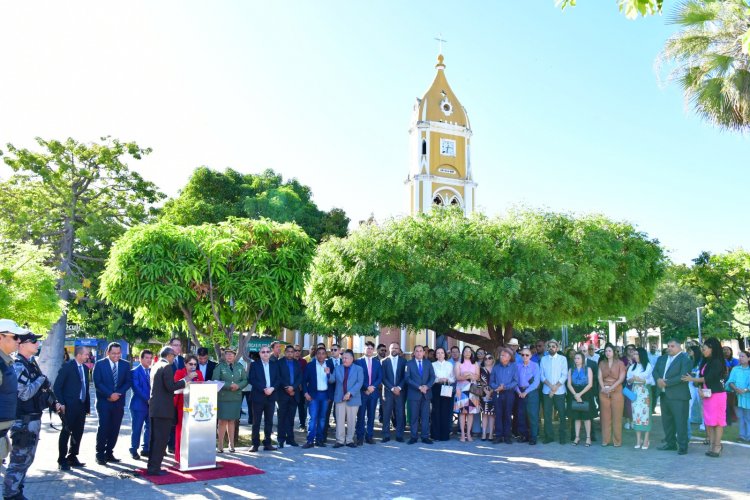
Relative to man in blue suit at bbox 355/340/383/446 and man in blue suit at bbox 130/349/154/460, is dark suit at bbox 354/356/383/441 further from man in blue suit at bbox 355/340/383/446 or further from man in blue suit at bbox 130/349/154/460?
man in blue suit at bbox 130/349/154/460

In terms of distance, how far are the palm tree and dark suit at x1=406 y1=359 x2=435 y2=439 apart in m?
8.09

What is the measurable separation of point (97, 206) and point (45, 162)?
252 cm

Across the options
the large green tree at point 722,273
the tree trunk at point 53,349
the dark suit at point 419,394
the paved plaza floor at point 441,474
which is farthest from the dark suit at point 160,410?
the large green tree at point 722,273

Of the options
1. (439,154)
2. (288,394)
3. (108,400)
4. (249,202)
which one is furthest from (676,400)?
(439,154)

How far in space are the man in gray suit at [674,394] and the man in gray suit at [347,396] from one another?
565 centimetres

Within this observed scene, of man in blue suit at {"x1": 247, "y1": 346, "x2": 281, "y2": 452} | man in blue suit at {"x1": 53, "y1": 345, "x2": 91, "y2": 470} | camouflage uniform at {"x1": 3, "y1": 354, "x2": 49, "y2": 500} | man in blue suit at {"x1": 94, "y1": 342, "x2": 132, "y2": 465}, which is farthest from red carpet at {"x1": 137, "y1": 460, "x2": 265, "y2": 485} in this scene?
camouflage uniform at {"x1": 3, "y1": 354, "x2": 49, "y2": 500}

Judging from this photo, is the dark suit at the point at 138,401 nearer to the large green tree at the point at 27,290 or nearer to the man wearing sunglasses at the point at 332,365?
the man wearing sunglasses at the point at 332,365

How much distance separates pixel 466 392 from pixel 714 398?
14.9ft

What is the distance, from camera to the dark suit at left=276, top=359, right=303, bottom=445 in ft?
39.2

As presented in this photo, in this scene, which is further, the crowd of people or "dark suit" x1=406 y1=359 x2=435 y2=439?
"dark suit" x1=406 y1=359 x2=435 y2=439

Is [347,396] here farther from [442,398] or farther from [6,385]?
[6,385]

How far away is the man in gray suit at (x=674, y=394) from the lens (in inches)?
446

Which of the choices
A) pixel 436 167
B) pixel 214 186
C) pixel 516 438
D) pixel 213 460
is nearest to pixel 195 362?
pixel 213 460

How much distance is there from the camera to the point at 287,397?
12000 millimetres
